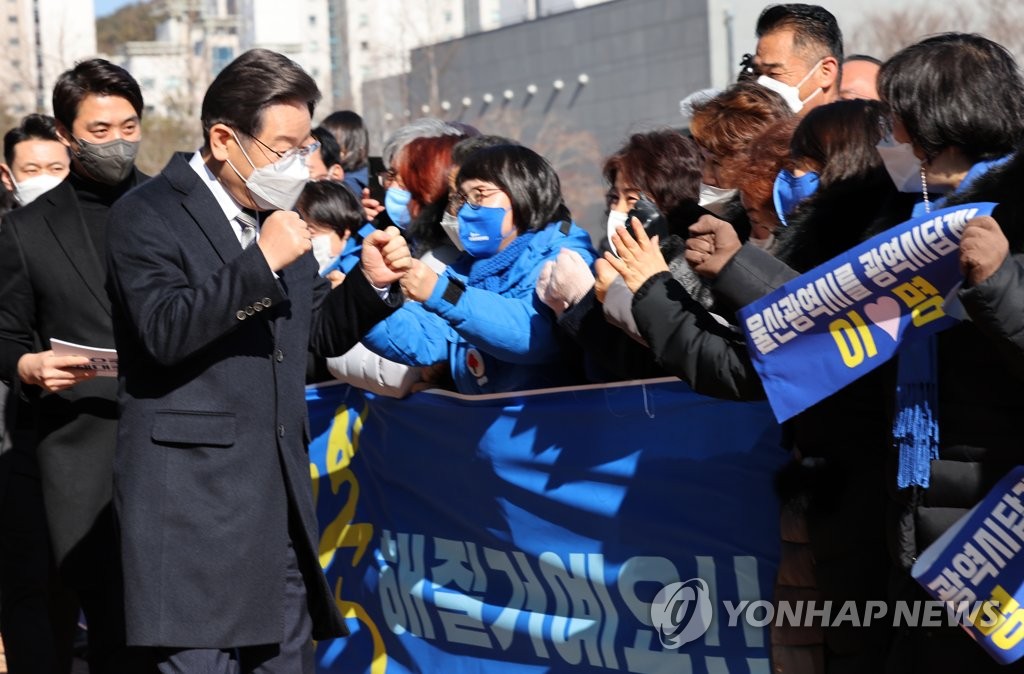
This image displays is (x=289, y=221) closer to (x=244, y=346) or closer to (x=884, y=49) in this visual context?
(x=244, y=346)

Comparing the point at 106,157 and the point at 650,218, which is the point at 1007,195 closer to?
the point at 650,218

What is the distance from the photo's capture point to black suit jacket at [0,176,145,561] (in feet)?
16.8

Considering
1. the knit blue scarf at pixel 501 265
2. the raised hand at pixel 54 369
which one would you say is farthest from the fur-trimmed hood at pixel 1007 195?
the raised hand at pixel 54 369

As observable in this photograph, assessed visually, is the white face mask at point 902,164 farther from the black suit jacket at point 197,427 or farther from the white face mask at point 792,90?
the white face mask at point 792,90

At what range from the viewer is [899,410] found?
3.41 m

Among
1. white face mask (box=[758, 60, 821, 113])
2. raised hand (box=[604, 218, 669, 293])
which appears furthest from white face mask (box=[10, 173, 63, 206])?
raised hand (box=[604, 218, 669, 293])


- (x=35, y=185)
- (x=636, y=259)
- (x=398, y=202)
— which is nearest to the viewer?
(x=636, y=259)

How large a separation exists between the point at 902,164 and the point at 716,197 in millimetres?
1184

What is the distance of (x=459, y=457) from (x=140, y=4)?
8808 centimetres

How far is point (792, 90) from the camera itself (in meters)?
5.81

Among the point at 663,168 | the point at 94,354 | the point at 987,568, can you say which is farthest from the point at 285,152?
A: the point at 987,568

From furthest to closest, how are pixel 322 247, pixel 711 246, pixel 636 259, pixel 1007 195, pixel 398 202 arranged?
pixel 398 202 < pixel 322 247 < pixel 636 259 < pixel 711 246 < pixel 1007 195

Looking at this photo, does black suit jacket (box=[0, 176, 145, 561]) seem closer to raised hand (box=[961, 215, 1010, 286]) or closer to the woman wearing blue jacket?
the woman wearing blue jacket

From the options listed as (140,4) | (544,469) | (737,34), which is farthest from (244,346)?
(140,4)
